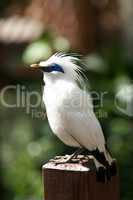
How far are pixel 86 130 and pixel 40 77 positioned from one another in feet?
8.25

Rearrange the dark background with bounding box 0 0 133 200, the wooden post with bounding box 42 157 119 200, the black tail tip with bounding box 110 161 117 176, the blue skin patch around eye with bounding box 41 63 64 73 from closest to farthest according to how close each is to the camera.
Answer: the wooden post with bounding box 42 157 119 200 < the black tail tip with bounding box 110 161 117 176 < the blue skin patch around eye with bounding box 41 63 64 73 < the dark background with bounding box 0 0 133 200

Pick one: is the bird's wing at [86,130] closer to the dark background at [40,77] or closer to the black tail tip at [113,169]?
the black tail tip at [113,169]

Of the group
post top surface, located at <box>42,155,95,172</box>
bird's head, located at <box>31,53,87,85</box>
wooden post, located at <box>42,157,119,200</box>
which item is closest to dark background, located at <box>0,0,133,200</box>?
bird's head, located at <box>31,53,87,85</box>

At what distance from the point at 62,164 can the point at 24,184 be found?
204 cm

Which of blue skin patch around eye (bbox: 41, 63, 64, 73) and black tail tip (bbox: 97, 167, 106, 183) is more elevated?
blue skin patch around eye (bbox: 41, 63, 64, 73)

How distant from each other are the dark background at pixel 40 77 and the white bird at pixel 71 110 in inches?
49.7

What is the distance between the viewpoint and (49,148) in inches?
164

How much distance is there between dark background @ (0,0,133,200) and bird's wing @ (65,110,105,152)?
1313 mm

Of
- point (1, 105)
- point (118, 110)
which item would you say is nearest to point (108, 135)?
point (118, 110)

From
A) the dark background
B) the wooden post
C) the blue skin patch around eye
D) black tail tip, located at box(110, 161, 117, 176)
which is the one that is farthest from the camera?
the dark background

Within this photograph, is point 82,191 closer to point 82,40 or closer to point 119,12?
point 82,40

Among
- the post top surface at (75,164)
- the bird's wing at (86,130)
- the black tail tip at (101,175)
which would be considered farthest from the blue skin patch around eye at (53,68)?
the black tail tip at (101,175)

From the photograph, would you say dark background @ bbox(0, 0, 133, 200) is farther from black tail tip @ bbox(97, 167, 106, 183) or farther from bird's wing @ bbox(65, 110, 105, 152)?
black tail tip @ bbox(97, 167, 106, 183)

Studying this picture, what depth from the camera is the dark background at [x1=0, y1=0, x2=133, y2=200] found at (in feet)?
13.1
